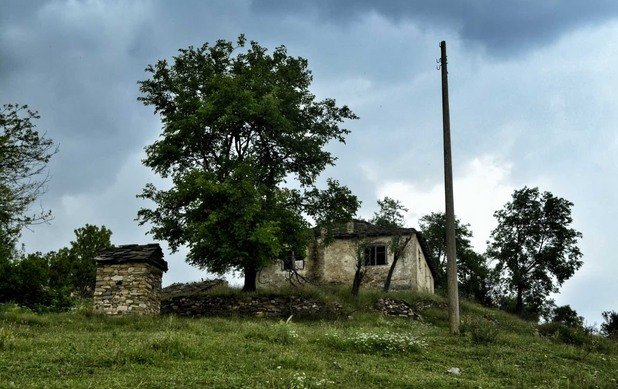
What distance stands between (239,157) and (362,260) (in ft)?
38.2

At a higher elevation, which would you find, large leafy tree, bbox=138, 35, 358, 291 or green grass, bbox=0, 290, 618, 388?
large leafy tree, bbox=138, 35, 358, 291

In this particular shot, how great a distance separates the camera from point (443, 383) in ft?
34.6

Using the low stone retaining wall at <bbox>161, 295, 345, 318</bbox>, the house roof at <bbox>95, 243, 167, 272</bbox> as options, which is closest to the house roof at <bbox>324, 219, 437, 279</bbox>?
the low stone retaining wall at <bbox>161, 295, 345, 318</bbox>

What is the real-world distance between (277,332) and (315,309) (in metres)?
12.0

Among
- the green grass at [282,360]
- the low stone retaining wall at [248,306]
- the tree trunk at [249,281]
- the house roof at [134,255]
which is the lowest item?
the green grass at [282,360]

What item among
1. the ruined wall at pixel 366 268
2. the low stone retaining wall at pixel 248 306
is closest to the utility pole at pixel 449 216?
the low stone retaining wall at pixel 248 306

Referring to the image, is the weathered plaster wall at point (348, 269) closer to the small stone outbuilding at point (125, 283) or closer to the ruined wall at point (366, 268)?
the ruined wall at point (366, 268)

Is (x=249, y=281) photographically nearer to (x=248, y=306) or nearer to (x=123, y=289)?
(x=248, y=306)

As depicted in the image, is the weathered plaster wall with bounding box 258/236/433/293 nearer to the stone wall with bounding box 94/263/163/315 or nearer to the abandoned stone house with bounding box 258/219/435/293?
the abandoned stone house with bounding box 258/219/435/293

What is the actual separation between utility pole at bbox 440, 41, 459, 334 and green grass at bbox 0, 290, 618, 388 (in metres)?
0.81

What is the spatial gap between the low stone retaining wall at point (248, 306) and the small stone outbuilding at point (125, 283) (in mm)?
3873

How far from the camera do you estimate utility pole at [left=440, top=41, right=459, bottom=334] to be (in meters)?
19.1

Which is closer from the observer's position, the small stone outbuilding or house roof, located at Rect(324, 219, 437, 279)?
the small stone outbuilding

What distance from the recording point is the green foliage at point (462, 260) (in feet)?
168
